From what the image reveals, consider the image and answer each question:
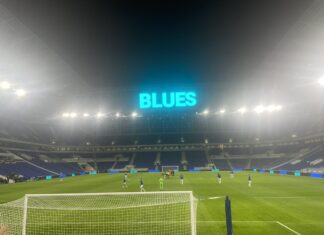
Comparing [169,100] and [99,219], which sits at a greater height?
[169,100]

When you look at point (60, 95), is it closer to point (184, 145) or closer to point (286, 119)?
point (184, 145)

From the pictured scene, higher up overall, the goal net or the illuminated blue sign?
the illuminated blue sign

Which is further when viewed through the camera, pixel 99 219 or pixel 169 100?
pixel 169 100

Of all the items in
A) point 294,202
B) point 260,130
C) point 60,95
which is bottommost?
point 294,202

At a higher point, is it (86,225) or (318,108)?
(318,108)

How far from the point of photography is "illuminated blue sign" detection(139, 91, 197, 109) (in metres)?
63.6

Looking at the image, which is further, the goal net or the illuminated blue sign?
the illuminated blue sign

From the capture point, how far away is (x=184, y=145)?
8825 cm

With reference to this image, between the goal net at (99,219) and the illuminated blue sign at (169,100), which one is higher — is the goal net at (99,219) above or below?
below

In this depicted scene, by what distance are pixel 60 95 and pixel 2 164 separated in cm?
1764

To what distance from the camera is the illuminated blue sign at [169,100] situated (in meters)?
63.6

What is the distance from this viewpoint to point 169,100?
210ft

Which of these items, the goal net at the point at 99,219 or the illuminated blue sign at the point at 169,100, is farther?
the illuminated blue sign at the point at 169,100

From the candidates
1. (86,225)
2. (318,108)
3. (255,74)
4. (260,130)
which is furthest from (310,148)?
(86,225)
